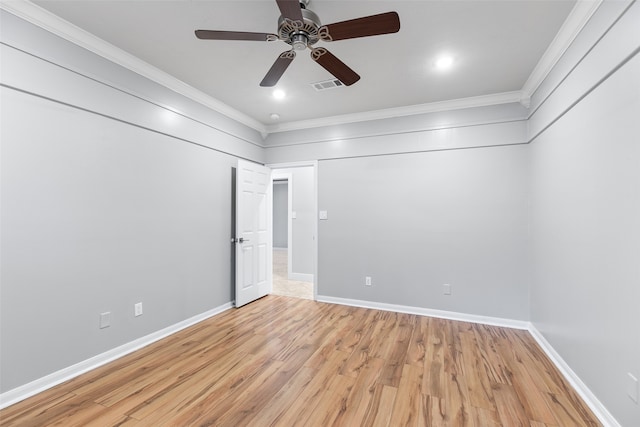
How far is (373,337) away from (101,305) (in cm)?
261

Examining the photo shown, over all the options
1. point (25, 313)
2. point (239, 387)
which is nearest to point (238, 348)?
point (239, 387)

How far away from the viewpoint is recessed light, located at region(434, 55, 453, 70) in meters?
2.62

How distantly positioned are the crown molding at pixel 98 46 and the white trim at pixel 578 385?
4.48 metres

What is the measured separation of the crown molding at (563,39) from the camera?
190 cm

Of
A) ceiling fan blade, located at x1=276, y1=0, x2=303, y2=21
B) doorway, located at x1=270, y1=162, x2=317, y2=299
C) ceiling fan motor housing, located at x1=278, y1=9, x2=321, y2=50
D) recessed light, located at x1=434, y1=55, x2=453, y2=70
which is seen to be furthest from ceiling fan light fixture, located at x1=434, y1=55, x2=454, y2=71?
doorway, located at x1=270, y1=162, x2=317, y2=299

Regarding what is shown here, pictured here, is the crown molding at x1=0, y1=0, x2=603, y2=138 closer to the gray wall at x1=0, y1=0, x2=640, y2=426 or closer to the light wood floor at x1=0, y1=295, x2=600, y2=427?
the gray wall at x1=0, y1=0, x2=640, y2=426

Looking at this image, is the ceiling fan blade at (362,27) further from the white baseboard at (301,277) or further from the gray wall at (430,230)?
the white baseboard at (301,277)

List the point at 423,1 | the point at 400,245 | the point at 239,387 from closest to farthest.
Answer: the point at 423,1, the point at 239,387, the point at 400,245

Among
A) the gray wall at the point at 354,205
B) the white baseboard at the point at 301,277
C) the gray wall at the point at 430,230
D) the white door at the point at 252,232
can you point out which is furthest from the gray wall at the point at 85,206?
the white baseboard at the point at 301,277

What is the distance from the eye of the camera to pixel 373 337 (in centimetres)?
304

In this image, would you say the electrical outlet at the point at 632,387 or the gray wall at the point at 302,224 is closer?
the electrical outlet at the point at 632,387

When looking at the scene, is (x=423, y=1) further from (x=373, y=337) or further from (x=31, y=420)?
(x=31, y=420)

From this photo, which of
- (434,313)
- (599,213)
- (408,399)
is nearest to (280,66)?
(599,213)

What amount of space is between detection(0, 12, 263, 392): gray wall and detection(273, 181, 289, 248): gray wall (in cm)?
629
